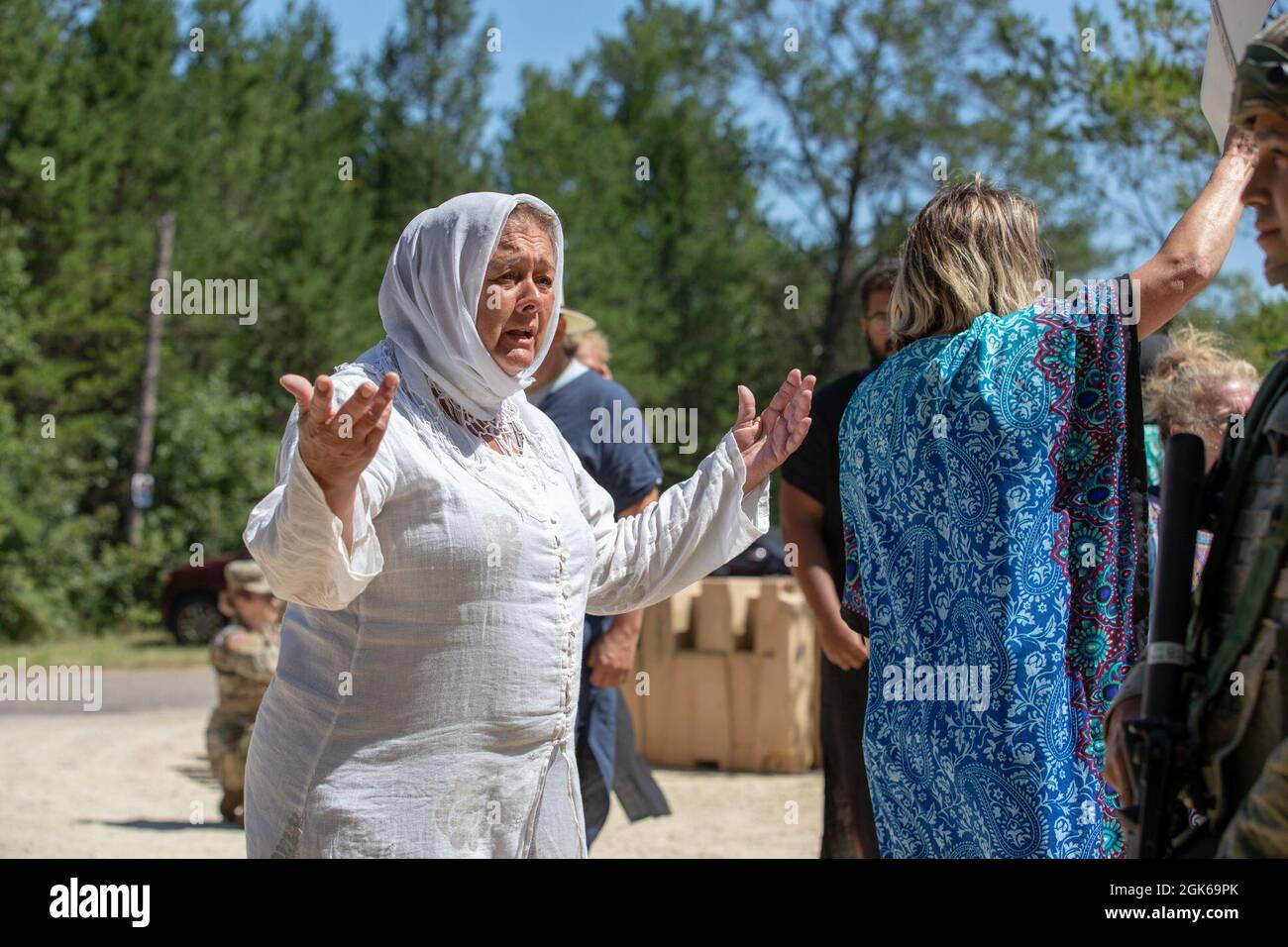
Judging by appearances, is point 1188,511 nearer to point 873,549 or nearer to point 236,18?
point 873,549

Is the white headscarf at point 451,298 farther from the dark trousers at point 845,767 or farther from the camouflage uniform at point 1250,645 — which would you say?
the dark trousers at point 845,767

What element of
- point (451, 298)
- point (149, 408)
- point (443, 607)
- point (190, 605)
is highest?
point (149, 408)

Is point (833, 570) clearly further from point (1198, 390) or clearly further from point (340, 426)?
point (340, 426)

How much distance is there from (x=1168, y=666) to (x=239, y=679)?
21.3ft

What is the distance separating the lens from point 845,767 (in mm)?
4871

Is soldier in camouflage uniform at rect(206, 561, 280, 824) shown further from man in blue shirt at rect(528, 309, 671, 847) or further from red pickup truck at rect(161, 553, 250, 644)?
red pickup truck at rect(161, 553, 250, 644)

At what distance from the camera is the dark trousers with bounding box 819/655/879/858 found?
187 inches

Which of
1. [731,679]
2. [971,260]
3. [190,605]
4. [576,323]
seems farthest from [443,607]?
[190,605]

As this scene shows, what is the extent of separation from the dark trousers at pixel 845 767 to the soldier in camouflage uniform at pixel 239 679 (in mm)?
3605

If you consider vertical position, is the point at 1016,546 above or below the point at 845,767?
above

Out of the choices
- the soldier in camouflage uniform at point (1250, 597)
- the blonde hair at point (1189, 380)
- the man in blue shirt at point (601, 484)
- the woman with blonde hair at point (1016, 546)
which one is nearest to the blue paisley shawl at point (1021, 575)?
the woman with blonde hair at point (1016, 546)

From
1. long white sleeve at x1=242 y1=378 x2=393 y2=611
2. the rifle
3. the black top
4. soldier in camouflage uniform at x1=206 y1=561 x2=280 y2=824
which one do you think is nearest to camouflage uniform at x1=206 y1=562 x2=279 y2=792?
soldier in camouflage uniform at x1=206 y1=561 x2=280 y2=824

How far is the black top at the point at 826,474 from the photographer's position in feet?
15.9
